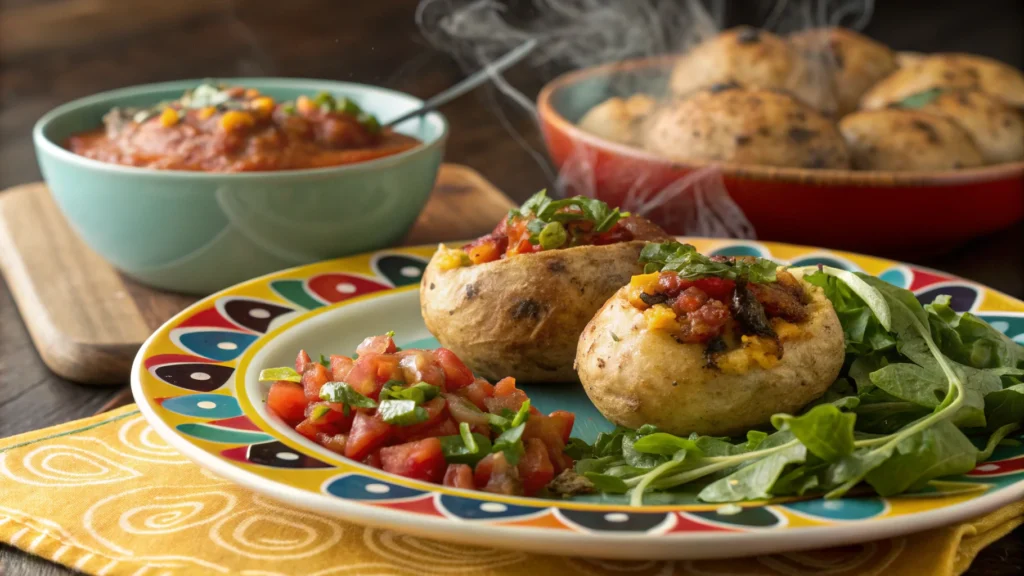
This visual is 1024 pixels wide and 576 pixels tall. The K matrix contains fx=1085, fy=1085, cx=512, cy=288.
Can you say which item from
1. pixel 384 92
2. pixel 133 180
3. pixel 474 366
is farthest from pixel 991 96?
pixel 133 180

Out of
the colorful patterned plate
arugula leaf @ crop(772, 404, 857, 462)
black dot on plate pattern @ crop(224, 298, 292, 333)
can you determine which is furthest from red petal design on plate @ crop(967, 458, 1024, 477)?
black dot on plate pattern @ crop(224, 298, 292, 333)

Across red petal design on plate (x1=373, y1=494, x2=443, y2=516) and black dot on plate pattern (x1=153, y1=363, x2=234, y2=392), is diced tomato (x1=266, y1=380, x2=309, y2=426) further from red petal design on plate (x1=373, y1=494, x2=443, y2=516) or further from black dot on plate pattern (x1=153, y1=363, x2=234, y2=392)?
red petal design on plate (x1=373, y1=494, x2=443, y2=516)

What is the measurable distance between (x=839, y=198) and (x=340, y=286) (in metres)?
1.60

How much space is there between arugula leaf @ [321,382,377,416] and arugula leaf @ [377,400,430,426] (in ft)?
0.17

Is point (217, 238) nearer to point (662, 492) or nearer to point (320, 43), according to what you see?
point (662, 492)

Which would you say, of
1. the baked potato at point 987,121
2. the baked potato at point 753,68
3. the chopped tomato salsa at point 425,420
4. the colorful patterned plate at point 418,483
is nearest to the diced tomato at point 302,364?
the chopped tomato salsa at point 425,420

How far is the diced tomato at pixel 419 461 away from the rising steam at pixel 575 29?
190 cm

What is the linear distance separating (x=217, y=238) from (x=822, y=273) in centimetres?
174

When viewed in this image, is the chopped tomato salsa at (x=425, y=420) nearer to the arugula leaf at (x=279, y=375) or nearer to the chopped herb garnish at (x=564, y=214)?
the arugula leaf at (x=279, y=375)

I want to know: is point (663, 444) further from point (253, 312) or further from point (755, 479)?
point (253, 312)

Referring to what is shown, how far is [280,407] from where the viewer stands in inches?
90.7

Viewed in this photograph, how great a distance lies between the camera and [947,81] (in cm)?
443

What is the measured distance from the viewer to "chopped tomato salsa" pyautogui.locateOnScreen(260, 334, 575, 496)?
2064mm

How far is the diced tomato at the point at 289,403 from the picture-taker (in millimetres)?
2297
